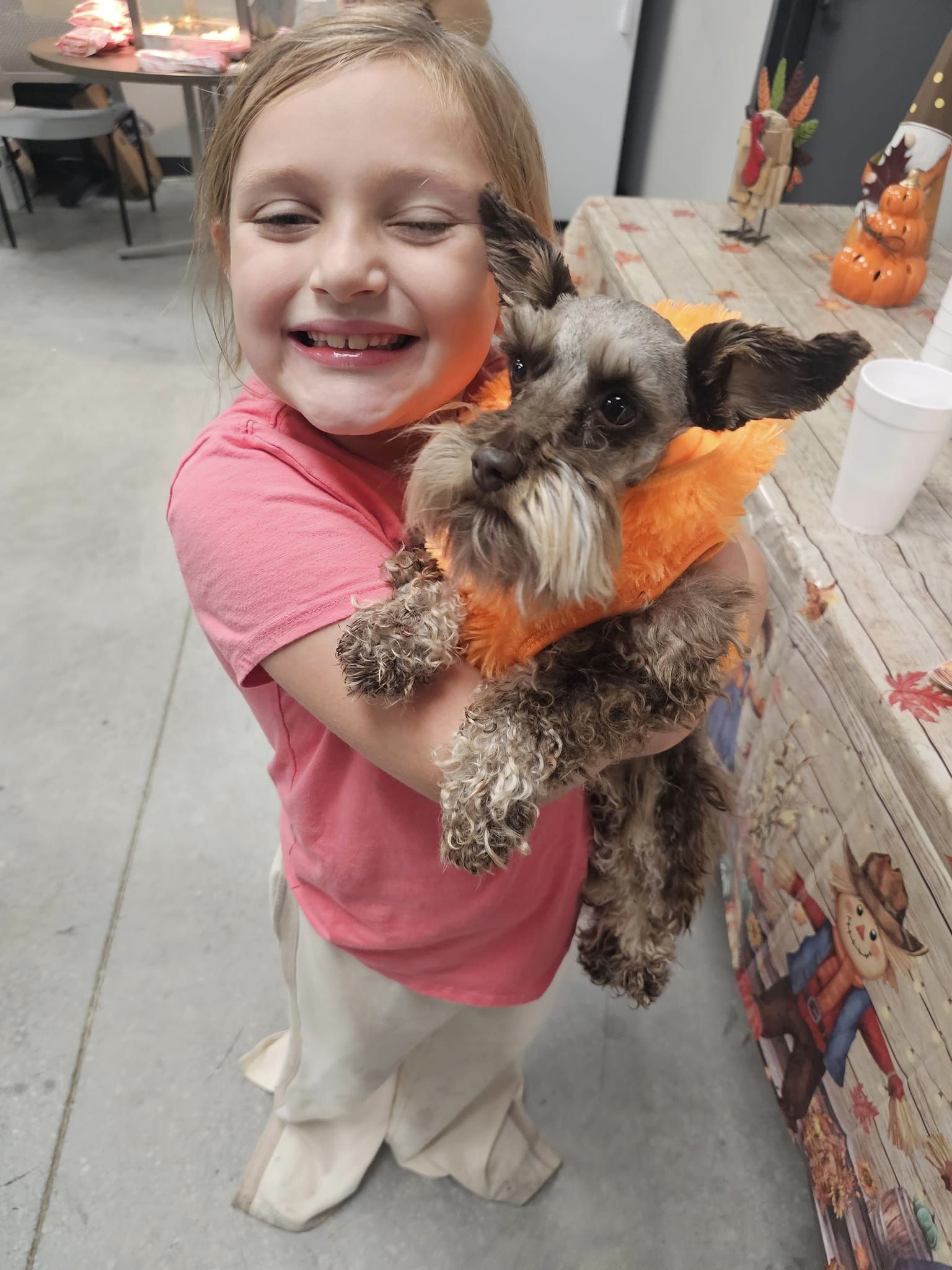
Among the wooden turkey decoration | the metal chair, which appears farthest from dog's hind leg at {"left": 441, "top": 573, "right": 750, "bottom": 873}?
the metal chair

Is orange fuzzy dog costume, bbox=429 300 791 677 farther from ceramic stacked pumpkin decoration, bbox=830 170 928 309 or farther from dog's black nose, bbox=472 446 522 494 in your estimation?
ceramic stacked pumpkin decoration, bbox=830 170 928 309

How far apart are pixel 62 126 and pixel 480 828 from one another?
4.68 metres

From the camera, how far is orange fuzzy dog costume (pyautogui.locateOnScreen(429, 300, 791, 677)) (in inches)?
28.4

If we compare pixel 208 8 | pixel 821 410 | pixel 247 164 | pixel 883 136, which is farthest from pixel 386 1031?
pixel 208 8

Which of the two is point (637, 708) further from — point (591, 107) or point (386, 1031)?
point (591, 107)

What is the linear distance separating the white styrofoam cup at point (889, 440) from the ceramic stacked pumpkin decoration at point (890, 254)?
0.72 m

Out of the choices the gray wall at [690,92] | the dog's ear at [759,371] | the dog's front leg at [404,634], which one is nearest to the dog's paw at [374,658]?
the dog's front leg at [404,634]

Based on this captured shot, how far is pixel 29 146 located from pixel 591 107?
3205 millimetres

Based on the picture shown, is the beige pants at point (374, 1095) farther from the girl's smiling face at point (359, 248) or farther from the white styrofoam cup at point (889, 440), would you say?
the white styrofoam cup at point (889, 440)

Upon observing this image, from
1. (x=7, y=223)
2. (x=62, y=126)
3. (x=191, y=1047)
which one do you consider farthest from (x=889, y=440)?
(x=7, y=223)

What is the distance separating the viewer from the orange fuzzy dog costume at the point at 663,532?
2.37 feet

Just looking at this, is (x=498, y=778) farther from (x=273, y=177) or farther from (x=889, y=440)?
(x=889, y=440)

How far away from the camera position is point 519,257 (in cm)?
80

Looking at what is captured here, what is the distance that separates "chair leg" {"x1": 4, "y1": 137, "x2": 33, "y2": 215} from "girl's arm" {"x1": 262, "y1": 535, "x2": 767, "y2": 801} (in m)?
5.21
